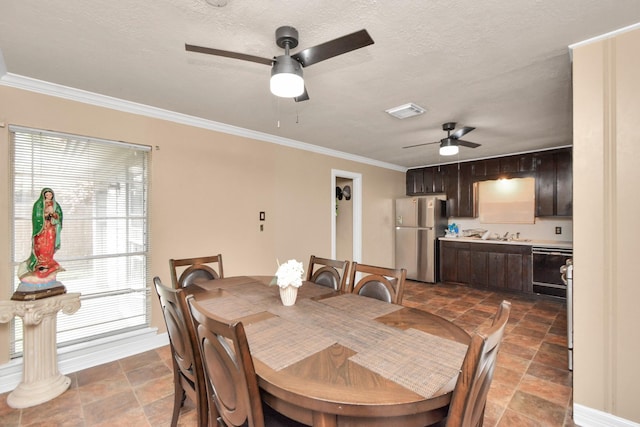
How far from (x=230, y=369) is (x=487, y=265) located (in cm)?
526

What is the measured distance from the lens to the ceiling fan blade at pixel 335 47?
131cm

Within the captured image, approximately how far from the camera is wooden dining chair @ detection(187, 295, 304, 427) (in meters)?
0.97

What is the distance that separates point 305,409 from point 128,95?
2.92m

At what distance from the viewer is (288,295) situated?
5.98 feet

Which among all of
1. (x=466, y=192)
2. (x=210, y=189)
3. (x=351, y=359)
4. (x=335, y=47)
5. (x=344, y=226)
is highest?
(x=335, y=47)

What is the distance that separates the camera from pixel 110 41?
1.80 meters

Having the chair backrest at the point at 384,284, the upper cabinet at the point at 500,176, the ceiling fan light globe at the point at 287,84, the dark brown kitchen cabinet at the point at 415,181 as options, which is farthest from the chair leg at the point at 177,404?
the dark brown kitchen cabinet at the point at 415,181

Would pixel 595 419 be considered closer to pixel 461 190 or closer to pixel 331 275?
pixel 331 275

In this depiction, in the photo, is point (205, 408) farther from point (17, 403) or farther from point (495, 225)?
point (495, 225)

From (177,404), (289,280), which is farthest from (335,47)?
(177,404)

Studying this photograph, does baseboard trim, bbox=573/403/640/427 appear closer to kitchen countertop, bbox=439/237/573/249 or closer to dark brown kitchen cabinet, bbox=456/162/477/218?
kitchen countertop, bbox=439/237/573/249

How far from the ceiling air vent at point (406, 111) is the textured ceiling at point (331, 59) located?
0.08m

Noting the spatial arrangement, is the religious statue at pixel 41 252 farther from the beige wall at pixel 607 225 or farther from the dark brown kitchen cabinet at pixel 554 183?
the dark brown kitchen cabinet at pixel 554 183

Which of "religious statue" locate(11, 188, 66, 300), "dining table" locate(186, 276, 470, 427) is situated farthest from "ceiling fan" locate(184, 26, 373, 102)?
"religious statue" locate(11, 188, 66, 300)
